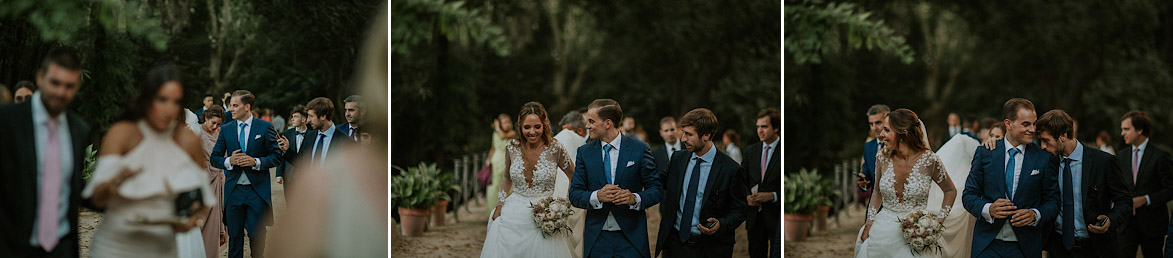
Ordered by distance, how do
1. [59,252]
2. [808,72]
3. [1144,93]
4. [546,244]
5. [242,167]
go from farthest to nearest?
[1144,93]
[808,72]
[242,167]
[546,244]
[59,252]

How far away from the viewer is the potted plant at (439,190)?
335 inches

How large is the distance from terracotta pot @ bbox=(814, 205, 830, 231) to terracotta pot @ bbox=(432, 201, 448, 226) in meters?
3.15

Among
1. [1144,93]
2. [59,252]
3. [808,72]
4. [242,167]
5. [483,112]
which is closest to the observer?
[59,252]

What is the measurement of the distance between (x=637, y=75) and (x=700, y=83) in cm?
61

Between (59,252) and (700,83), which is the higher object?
(700,83)

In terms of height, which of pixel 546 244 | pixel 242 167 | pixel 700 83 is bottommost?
pixel 546 244

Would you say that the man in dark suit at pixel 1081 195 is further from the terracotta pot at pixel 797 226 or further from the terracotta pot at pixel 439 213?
the terracotta pot at pixel 439 213

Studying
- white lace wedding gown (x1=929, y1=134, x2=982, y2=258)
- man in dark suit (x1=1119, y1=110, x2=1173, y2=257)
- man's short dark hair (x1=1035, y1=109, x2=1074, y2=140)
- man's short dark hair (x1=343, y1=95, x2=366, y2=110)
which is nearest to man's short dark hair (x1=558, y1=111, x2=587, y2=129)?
man's short dark hair (x1=343, y1=95, x2=366, y2=110)

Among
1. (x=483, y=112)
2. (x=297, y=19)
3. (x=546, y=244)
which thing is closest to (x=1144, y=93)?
(x=483, y=112)

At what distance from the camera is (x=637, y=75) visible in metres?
8.55

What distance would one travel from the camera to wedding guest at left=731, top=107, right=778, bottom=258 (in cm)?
708

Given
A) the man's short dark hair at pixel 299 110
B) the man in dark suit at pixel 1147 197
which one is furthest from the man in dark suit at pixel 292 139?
the man in dark suit at pixel 1147 197

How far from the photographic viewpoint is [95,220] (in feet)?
16.2

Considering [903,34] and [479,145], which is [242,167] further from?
[903,34]
